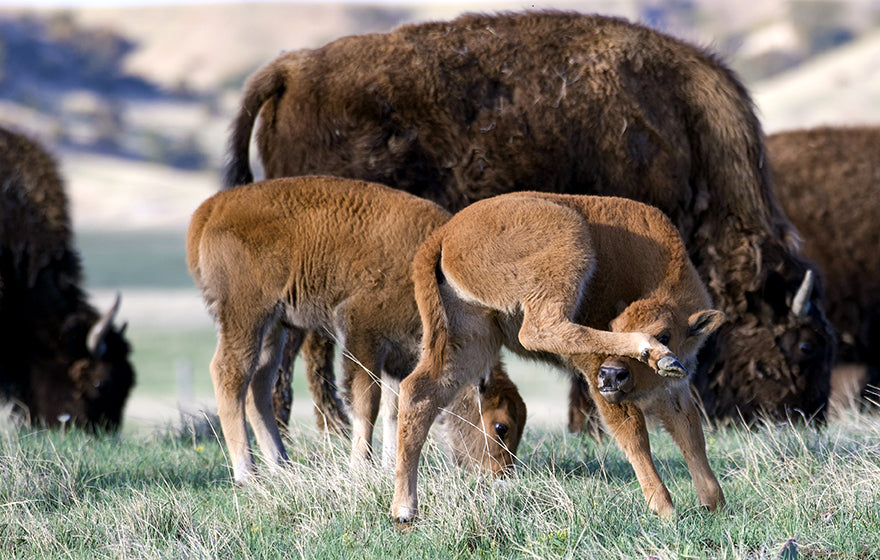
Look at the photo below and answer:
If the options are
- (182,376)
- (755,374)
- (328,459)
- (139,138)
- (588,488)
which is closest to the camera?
(588,488)

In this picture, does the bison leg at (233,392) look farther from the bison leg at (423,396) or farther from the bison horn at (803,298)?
the bison horn at (803,298)

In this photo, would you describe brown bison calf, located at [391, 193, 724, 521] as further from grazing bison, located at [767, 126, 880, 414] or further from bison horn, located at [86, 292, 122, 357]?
grazing bison, located at [767, 126, 880, 414]

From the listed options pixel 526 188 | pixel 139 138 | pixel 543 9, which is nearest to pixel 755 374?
pixel 526 188

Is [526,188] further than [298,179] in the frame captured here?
Yes

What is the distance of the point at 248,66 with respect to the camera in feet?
355

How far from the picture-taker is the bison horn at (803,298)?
6.64 metres

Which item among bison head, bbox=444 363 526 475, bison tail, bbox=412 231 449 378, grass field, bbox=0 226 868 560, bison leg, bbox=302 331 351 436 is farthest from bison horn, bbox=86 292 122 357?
bison tail, bbox=412 231 449 378

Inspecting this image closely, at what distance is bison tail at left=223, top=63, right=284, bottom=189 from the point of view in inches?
261

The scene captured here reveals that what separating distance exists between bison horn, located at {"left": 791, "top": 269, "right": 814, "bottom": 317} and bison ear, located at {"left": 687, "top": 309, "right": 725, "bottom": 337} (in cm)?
245

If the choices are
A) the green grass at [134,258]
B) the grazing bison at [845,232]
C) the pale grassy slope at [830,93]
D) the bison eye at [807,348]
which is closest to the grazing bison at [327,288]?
the bison eye at [807,348]

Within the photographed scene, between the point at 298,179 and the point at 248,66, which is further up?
the point at 298,179

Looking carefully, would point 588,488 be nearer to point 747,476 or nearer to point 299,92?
point 747,476

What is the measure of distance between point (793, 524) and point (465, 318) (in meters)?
1.54

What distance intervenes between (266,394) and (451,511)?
5.99 feet
